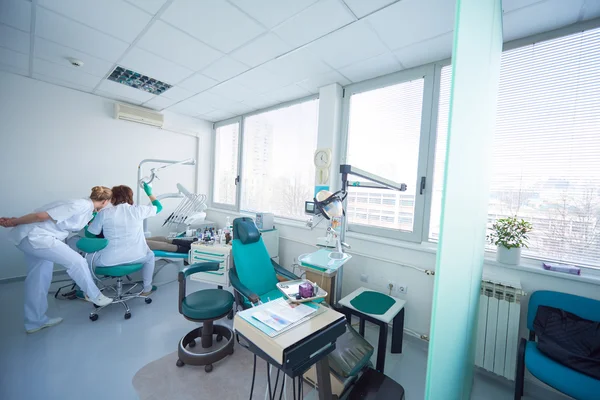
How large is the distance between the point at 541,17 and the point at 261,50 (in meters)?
2.17

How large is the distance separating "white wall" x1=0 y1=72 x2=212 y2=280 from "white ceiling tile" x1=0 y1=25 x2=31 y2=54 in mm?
931

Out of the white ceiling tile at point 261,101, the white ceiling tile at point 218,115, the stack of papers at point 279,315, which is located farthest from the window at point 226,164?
the stack of papers at point 279,315

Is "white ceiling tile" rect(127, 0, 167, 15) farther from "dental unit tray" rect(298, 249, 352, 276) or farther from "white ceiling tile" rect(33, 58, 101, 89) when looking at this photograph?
"dental unit tray" rect(298, 249, 352, 276)

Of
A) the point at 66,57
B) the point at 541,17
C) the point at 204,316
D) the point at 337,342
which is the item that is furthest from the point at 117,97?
the point at 541,17

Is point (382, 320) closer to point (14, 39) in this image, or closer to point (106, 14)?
point (106, 14)

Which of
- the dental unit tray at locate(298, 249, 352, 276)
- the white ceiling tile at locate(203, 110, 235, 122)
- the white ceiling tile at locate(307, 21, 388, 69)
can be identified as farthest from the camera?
the white ceiling tile at locate(203, 110, 235, 122)

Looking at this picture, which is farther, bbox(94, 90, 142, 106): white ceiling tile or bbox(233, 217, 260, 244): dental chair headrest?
bbox(94, 90, 142, 106): white ceiling tile

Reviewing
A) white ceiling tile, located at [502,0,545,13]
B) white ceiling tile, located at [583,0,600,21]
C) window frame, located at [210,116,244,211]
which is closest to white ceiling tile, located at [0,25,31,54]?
window frame, located at [210,116,244,211]

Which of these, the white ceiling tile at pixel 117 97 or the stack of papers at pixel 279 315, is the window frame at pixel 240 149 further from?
the stack of papers at pixel 279 315

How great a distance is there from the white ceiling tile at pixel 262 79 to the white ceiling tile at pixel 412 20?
48.0 inches

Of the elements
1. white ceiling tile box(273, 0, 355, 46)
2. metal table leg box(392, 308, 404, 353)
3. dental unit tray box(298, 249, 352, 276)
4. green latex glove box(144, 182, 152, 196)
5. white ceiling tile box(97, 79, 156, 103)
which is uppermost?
white ceiling tile box(273, 0, 355, 46)

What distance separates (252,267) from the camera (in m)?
2.21

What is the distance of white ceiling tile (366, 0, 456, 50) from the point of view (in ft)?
5.33

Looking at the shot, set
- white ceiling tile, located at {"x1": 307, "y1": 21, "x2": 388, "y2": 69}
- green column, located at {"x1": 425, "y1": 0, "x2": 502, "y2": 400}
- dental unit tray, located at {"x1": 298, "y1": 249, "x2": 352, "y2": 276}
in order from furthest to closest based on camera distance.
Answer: white ceiling tile, located at {"x1": 307, "y1": 21, "x2": 388, "y2": 69} < dental unit tray, located at {"x1": 298, "y1": 249, "x2": 352, "y2": 276} < green column, located at {"x1": 425, "y1": 0, "x2": 502, "y2": 400}
